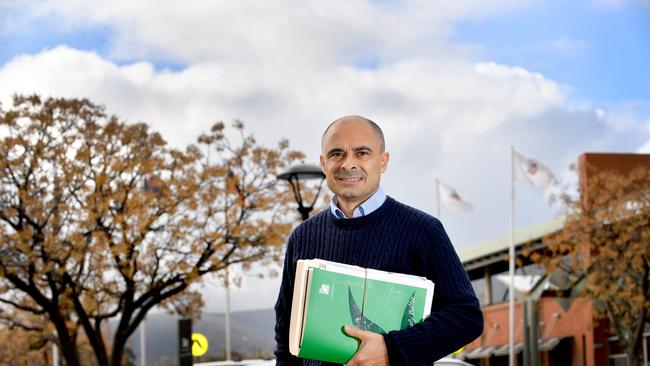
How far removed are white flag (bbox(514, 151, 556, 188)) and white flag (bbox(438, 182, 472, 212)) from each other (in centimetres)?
268

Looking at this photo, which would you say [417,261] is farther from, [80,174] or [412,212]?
[80,174]

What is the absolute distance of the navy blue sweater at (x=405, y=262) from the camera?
3.26 meters

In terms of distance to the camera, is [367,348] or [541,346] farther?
[541,346]

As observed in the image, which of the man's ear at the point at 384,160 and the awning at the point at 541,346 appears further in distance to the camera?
the awning at the point at 541,346

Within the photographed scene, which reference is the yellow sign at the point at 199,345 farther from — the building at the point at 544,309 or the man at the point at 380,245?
the man at the point at 380,245

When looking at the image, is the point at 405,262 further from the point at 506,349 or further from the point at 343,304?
the point at 506,349

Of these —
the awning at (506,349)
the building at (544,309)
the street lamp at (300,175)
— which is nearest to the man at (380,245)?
the street lamp at (300,175)

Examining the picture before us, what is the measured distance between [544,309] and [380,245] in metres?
44.8

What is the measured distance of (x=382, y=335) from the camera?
10.4 ft

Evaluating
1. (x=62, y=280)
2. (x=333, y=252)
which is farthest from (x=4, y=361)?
(x=333, y=252)

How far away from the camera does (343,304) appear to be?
308 centimetres

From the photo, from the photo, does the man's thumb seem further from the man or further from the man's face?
the man's face

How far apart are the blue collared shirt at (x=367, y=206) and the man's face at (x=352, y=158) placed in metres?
0.04

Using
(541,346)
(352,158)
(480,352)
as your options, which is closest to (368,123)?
(352,158)
